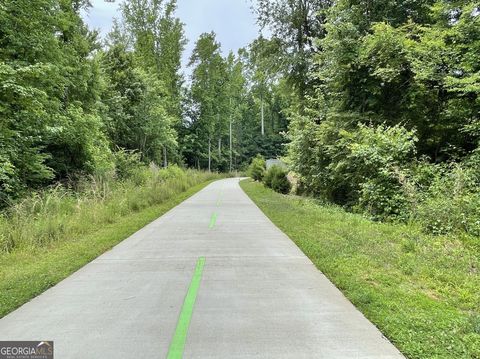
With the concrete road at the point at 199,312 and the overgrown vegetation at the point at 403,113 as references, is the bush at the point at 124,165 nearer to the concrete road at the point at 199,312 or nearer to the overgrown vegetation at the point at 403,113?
the overgrown vegetation at the point at 403,113

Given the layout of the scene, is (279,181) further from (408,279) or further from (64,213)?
(408,279)

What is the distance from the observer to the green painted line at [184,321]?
144 inches

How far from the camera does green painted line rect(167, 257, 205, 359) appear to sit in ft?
12.0

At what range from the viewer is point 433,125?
1440cm

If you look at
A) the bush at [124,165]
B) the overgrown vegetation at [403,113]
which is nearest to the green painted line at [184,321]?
the overgrown vegetation at [403,113]

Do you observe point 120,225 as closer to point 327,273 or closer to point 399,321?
point 327,273

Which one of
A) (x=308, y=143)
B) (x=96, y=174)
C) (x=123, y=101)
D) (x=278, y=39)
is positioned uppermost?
(x=278, y=39)

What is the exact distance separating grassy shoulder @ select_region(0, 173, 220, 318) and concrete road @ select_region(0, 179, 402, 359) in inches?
13.4

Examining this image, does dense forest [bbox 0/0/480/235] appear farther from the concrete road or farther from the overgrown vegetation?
the concrete road

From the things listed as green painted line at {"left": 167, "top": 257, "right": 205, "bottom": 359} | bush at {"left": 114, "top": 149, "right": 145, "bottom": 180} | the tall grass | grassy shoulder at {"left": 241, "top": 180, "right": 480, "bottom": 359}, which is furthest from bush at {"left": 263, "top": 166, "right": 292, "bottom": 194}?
green painted line at {"left": 167, "top": 257, "right": 205, "bottom": 359}

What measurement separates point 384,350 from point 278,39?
81.3 feet

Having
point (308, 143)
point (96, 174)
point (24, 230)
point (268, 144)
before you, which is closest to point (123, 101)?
point (96, 174)

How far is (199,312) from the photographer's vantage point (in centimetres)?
467

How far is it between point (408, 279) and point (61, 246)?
287 inches
